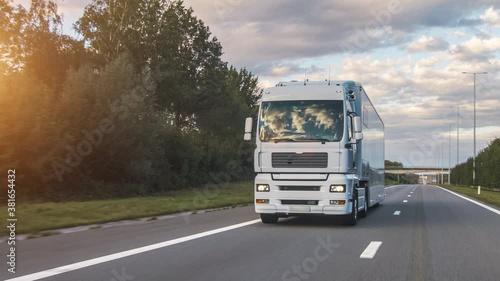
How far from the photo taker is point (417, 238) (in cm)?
1191

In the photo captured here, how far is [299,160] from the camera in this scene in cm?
1317

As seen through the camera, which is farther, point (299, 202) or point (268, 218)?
point (268, 218)

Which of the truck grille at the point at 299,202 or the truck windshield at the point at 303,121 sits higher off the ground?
the truck windshield at the point at 303,121

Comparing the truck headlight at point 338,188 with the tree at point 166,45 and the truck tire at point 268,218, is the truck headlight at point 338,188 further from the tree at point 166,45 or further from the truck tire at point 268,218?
the tree at point 166,45

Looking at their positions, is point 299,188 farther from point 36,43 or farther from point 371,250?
point 36,43

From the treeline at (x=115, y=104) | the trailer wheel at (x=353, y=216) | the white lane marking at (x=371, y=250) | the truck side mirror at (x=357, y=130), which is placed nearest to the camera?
the white lane marking at (x=371, y=250)

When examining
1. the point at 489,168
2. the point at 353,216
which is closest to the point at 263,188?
the point at 353,216

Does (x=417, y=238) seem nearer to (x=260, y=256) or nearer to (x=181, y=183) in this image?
(x=260, y=256)

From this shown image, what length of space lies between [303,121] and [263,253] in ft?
15.9

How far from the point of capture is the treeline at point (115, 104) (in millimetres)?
23797

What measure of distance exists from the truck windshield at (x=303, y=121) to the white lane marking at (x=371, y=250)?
3.14 m

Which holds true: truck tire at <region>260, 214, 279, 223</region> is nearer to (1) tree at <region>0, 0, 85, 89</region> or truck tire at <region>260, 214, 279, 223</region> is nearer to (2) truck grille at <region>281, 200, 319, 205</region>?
(2) truck grille at <region>281, 200, 319, 205</region>

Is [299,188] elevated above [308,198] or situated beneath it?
elevated above

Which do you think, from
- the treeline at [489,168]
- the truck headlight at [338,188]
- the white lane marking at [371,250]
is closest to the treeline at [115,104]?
the truck headlight at [338,188]
